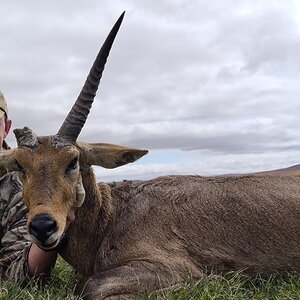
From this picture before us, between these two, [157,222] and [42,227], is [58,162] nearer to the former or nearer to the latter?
[42,227]

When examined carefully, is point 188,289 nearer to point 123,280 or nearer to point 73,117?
point 123,280

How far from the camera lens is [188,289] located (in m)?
7.31

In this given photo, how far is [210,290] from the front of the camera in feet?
24.4

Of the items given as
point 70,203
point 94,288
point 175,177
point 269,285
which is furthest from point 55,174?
point 269,285

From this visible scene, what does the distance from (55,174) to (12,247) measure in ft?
6.49

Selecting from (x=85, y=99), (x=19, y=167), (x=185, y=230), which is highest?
(x=85, y=99)

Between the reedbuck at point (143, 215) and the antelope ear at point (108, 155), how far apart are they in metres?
0.01

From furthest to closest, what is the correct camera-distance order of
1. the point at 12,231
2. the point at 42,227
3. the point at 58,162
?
1. the point at 12,231
2. the point at 58,162
3. the point at 42,227

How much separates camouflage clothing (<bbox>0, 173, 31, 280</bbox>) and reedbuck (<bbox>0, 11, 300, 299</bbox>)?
25.0 inches

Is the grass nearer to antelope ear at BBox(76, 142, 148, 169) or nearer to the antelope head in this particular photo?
the antelope head

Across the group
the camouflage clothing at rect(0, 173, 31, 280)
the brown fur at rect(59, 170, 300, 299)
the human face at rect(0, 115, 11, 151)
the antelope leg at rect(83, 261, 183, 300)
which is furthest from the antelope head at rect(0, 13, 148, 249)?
the human face at rect(0, 115, 11, 151)

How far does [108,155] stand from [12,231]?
198 cm

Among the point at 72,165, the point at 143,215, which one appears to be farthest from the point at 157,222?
the point at 72,165

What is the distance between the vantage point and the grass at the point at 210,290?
7.23m
